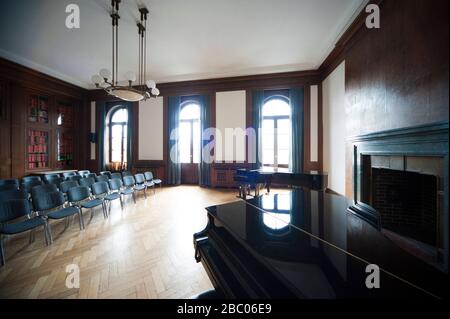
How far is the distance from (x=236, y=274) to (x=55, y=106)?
8701mm

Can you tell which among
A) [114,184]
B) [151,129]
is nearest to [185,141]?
[151,129]

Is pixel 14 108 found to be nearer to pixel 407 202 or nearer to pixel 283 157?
pixel 283 157

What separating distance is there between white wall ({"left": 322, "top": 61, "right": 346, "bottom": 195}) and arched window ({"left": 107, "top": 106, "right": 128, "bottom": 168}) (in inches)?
298

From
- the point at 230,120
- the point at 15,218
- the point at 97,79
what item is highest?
the point at 97,79

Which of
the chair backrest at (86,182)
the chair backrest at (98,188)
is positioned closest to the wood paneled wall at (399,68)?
the chair backrest at (98,188)

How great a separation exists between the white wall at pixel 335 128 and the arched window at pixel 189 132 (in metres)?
4.48

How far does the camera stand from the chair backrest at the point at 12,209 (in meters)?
2.25

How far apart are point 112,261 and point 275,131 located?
583 centimetres

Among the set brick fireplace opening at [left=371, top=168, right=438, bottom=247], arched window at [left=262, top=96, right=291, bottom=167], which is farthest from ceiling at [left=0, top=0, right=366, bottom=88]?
brick fireplace opening at [left=371, top=168, right=438, bottom=247]

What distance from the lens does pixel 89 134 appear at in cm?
745

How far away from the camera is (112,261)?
2070 mm

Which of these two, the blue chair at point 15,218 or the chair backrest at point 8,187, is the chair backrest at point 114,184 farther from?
the chair backrest at point 8,187

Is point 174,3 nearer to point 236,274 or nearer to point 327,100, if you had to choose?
point 236,274

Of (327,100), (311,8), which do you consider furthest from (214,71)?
(327,100)
